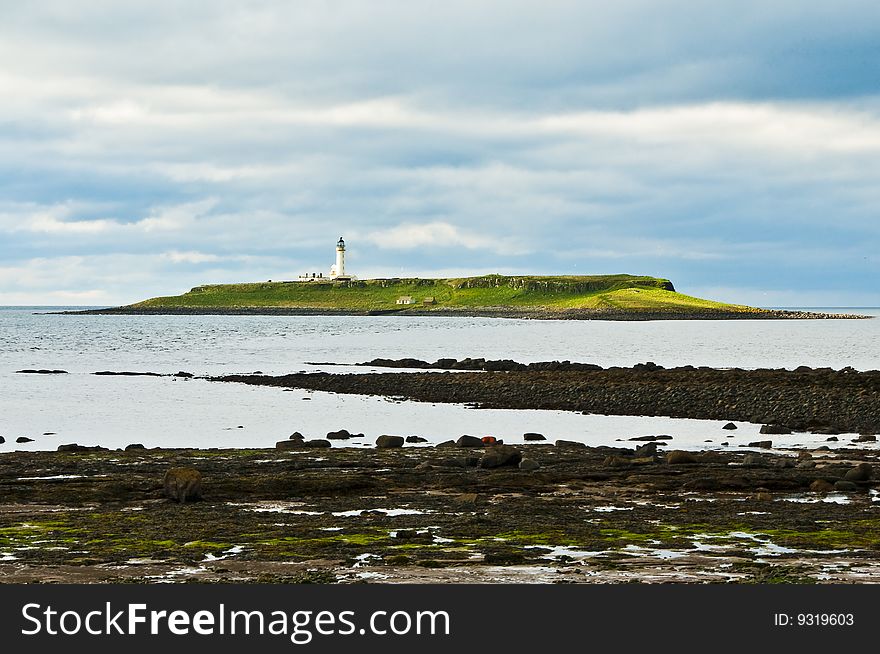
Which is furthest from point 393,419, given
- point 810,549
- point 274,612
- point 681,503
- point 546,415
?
point 274,612

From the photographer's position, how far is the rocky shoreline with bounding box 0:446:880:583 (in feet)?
41.3

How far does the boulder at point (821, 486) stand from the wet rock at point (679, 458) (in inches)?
169

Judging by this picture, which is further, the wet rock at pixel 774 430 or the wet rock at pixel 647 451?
the wet rock at pixel 774 430

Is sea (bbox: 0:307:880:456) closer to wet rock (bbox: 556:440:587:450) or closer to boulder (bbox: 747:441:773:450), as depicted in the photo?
boulder (bbox: 747:441:773:450)

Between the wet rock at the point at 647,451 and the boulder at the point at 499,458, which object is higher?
the boulder at the point at 499,458

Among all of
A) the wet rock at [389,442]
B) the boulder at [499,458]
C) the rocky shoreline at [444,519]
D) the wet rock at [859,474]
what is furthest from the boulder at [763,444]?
the wet rock at [389,442]

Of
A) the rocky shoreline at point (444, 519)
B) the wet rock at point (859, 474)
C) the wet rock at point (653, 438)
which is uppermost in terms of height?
the wet rock at point (859, 474)

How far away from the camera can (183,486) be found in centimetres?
1859

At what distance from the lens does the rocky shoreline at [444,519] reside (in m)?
12.6

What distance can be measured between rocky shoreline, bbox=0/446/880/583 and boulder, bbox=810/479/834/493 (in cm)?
4

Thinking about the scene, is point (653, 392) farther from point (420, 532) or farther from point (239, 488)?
point (420, 532)

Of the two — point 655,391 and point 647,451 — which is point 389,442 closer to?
point 647,451

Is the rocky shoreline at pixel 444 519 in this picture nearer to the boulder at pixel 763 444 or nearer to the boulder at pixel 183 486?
the boulder at pixel 183 486

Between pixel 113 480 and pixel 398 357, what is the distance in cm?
5858
